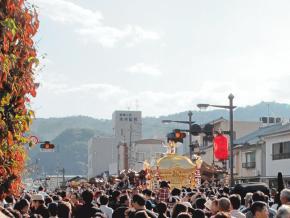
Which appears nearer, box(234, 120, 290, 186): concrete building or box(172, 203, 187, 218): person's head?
box(172, 203, 187, 218): person's head

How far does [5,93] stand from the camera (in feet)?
19.5

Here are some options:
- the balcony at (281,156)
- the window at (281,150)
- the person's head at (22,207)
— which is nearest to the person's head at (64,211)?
the person's head at (22,207)

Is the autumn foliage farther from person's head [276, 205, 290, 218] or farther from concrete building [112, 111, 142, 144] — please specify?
concrete building [112, 111, 142, 144]

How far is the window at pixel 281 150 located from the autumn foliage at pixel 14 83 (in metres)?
40.7

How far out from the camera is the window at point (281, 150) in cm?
4581

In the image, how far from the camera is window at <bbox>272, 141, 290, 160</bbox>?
45812 mm

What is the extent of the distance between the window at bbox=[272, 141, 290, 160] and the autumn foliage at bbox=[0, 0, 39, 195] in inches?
1604

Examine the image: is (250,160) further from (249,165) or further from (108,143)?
(108,143)

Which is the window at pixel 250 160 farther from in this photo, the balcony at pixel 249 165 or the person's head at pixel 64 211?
the person's head at pixel 64 211

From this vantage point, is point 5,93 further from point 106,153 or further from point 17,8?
point 106,153

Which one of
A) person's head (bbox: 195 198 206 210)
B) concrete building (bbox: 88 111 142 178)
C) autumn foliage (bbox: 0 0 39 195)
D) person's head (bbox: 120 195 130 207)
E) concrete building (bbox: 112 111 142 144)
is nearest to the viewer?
autumn foliage (bbox: 0 0 39 195)

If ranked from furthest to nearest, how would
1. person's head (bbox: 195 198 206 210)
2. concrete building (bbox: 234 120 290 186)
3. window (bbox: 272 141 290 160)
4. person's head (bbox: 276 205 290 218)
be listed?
1. concrete building (bbox: 234 120 290 186)
2. window (bbox: 272 141 290 160)
3. person's head (bbox: 195 198 206 210)
4. person's head (bbox: 276 205 290 218)

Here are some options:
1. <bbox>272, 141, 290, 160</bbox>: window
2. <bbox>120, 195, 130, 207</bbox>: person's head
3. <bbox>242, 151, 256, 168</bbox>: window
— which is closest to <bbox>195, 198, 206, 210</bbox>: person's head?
<bbox>120, 195, 130, 207</bbox>: person's head

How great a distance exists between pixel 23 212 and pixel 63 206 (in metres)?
1.17
